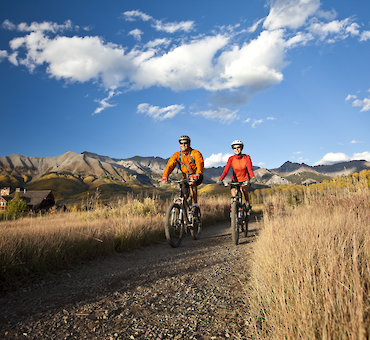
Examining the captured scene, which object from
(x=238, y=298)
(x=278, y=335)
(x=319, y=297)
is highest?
(x=319, y=297)

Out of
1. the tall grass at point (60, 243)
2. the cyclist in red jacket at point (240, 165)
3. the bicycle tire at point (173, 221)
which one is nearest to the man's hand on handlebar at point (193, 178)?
the bicycle tire at point (173, 221)

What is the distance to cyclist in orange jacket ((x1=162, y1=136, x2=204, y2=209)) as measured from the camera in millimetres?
6906

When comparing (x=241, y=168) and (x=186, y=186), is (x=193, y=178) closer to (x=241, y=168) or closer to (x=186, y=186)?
(x=186, y=186)

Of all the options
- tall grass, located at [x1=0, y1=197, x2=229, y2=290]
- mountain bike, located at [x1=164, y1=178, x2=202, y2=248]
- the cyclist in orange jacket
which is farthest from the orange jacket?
tall grass, located at [x1=0, y1=197, x2=229, y2=290]

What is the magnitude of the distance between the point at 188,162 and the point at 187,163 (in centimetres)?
4

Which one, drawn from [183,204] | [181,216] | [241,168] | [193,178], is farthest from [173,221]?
[241,168]

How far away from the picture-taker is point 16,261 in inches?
141

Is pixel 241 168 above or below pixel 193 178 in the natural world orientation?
above

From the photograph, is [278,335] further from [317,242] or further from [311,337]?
A: [317,242]

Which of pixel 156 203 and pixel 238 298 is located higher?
pixel 156 203

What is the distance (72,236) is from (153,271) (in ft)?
6.83

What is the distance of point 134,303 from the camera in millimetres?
2643

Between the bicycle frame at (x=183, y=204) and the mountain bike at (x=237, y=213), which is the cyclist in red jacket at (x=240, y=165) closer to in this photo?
the mountain bike at (x=237, y=213)

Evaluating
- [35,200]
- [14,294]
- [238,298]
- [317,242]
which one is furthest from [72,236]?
[35,200]
